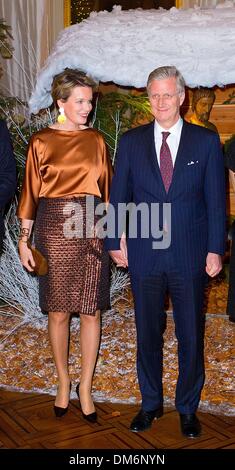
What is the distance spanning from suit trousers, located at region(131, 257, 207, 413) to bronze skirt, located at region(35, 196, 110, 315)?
26 centimetres

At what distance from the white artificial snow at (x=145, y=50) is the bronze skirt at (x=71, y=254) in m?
1.47

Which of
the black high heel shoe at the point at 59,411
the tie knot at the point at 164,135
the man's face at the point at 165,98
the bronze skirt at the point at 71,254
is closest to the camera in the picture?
the man's face at the point at 165,98

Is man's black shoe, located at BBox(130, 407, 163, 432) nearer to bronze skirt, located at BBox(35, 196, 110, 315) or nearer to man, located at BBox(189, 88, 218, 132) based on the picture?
bronze skirt, located at BBox(35, 196, 110, 315)

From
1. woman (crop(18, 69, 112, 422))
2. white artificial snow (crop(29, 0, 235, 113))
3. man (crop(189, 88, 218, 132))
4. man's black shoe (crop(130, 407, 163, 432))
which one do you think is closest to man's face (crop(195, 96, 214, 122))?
man (crop(189, 88, 218, 132))

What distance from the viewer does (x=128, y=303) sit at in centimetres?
527

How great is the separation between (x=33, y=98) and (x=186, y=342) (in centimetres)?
230

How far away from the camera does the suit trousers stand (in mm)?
3201

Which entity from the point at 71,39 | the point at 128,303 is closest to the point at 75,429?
the point at 128,303

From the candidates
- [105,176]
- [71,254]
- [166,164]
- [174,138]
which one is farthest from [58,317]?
[174,138]

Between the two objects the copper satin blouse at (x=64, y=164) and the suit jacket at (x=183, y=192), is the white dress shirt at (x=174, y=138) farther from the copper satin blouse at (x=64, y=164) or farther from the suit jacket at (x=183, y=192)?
the copper satin blouse at (x=64, y=164)

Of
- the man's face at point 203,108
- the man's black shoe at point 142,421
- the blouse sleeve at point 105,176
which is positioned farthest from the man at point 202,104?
the man's black shoe at point 142,421

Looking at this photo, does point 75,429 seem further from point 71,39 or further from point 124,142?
point 71,39

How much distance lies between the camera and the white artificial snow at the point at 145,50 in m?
4.44

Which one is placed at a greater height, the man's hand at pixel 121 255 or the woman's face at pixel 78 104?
the woman's face at pixel 78 104
